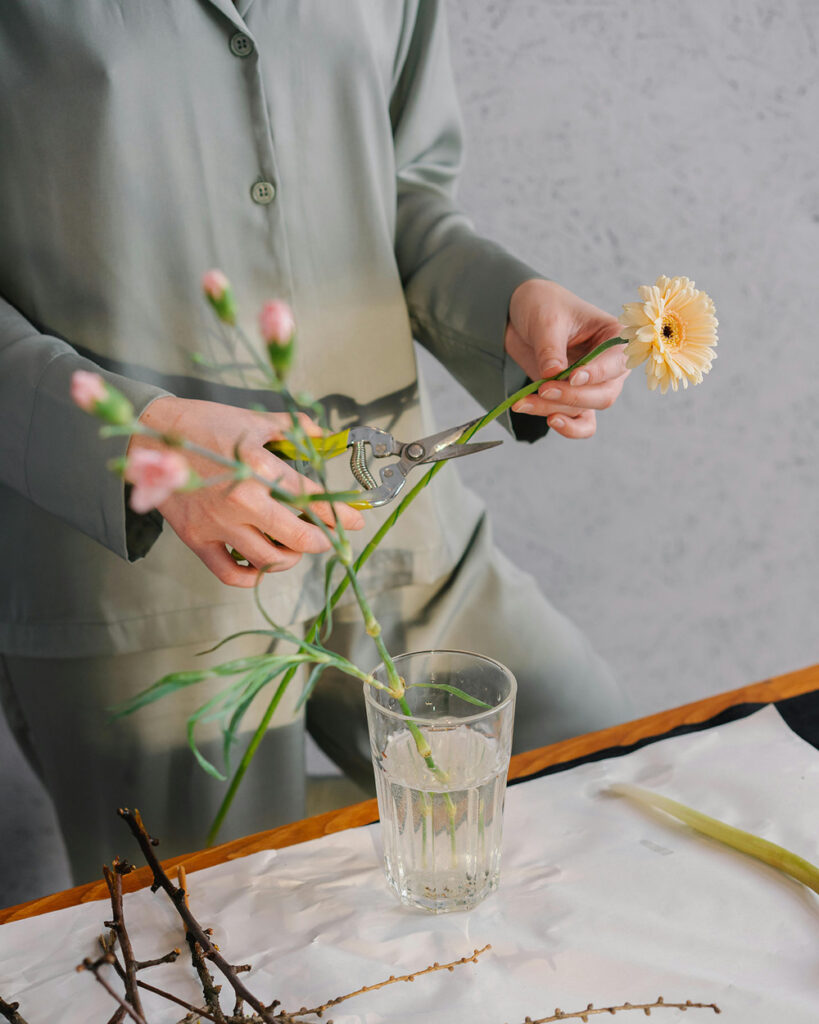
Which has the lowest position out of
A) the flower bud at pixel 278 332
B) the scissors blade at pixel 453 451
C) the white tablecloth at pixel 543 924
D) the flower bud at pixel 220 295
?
the white tablecloth at pixel 543 924

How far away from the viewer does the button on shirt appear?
1.95 feet

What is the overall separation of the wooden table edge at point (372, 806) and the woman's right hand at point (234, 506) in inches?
6.7

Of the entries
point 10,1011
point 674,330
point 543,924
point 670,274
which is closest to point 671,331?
point 674,330

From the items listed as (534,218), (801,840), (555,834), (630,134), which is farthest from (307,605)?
(630,134)

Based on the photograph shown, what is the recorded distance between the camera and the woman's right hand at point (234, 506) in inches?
19.4

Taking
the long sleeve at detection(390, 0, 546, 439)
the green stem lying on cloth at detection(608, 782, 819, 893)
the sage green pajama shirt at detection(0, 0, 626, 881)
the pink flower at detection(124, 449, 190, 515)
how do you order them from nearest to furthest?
the pink flower at detection(124, 449, 190, 515) → the green stem lying on cloth at detection(608, 782, 819, 893) → the sage green pajama shirt at detection(0, 0, 626, 881) → the long sleeve at detection(390, 0, 546, 439)

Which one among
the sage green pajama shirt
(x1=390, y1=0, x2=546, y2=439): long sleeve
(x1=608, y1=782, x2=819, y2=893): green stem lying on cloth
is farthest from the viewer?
(x1=390, y1=0, x2=546, y2=439): long sleeve

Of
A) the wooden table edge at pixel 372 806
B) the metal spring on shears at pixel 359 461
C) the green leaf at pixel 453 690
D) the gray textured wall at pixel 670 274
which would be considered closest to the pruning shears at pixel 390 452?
the metal spring on shears at pixel 359 461

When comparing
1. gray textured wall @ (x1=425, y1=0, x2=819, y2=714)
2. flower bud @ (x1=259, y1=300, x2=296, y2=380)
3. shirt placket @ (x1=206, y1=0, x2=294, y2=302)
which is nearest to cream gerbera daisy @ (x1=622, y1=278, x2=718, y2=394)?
flower bud @ (x1=259, y1=300, x2=296, y2=380)

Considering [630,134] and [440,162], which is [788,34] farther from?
[440,162]

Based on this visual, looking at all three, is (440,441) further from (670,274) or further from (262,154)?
(670,274)

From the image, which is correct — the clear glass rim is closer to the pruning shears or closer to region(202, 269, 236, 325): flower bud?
the pruning shears

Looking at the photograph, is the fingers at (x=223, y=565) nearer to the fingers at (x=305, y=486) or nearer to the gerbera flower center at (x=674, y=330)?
the fingers at (x=305, y=486)

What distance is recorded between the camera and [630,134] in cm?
115
